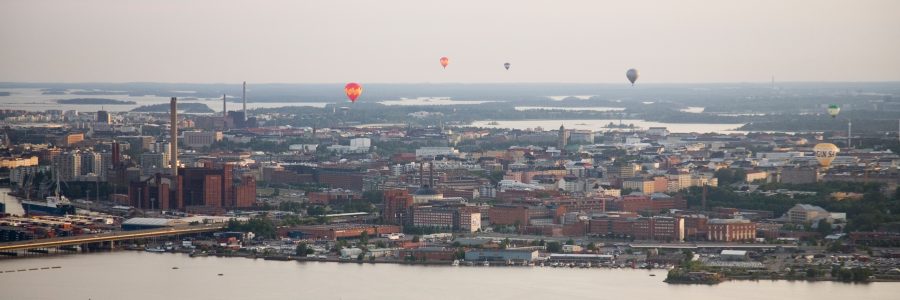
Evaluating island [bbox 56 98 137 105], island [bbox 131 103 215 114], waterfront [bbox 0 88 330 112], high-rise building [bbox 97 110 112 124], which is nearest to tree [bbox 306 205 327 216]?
waterfront [bbox 0 88 330 112]

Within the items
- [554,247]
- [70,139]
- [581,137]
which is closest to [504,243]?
[554,247]

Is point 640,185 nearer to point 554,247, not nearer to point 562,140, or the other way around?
point 554,247

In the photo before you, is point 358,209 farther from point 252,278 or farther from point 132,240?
point 252,278

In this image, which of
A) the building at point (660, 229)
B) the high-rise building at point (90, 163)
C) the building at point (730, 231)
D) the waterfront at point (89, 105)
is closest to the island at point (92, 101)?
the waterfront at point (89, 105)

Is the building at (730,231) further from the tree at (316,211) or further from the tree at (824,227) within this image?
the tree at (316,211)

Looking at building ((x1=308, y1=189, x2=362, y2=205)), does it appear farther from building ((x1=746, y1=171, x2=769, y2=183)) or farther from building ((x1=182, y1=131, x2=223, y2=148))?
building ((x1=182, y1=131, x2=223, y2=148))

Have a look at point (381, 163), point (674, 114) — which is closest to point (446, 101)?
point (674, 114)
